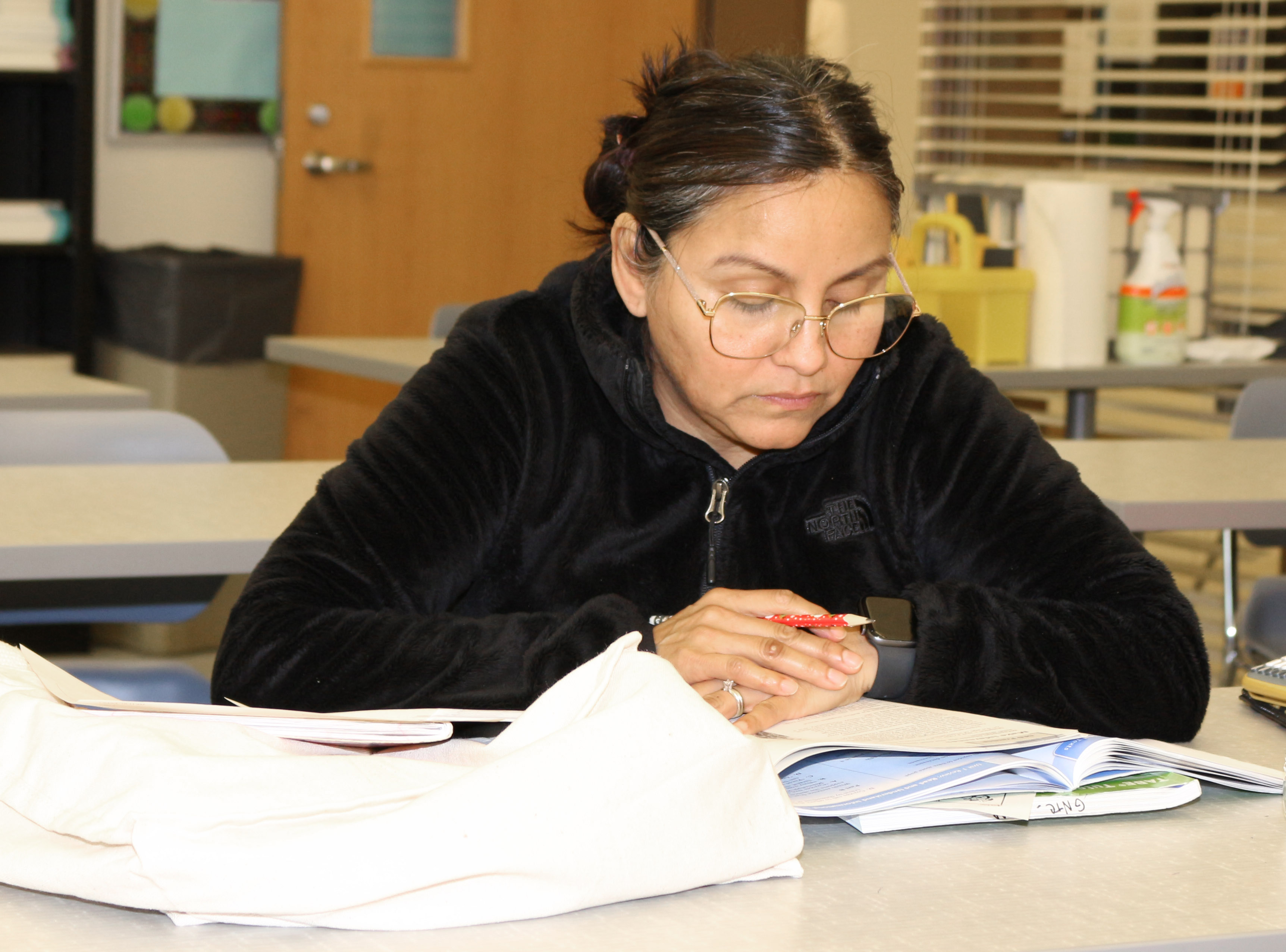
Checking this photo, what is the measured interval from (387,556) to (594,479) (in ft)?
0.74

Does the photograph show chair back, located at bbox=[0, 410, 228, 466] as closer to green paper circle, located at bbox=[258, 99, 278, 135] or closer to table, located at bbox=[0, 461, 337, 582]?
table, located at bbox=[0, 461, 337, 582]

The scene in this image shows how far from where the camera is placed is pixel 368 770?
805mm

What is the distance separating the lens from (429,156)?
4508 mm

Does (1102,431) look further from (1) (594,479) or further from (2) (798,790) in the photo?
(2) (798,790)

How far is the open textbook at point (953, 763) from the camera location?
0.89 meters

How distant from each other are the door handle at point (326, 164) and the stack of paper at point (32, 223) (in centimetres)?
69

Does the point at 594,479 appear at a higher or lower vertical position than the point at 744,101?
lower

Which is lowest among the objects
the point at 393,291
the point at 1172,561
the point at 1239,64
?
the point at 1172,561

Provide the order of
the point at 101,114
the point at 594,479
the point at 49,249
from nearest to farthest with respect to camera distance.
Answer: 1. the point at 594,479
2. the point at 49,249
3. the point at 101,114

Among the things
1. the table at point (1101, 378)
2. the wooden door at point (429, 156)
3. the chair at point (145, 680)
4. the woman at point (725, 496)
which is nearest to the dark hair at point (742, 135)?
the woman at point (725, 496)

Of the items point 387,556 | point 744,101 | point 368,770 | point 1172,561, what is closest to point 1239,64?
point 1172,561

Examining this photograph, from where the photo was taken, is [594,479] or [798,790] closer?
[798,790]

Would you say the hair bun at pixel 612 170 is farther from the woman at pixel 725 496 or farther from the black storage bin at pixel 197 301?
the black storage bin at pixel 197 301

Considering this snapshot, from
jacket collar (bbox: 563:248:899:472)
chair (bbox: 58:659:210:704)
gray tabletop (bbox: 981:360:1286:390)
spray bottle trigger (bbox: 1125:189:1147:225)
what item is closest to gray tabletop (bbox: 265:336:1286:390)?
gray tabletop (bbox: 981:360:1286:390)
